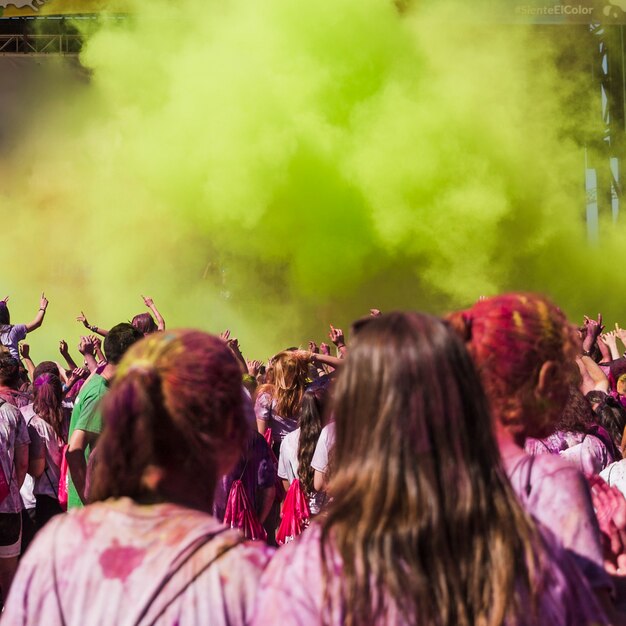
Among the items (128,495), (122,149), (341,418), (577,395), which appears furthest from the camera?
(122,149)

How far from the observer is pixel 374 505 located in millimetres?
1273

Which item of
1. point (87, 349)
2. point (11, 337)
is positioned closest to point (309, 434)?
point (87, 349)

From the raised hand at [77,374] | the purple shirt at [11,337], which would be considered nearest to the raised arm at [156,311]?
the raised hand at [77,374]

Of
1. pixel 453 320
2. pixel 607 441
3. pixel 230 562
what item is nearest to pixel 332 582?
pixel 230 562

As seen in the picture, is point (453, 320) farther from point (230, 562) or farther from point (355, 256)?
point (355, 256)

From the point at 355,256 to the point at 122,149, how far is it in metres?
3.71

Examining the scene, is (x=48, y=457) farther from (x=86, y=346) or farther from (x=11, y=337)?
(x=11, y=337)

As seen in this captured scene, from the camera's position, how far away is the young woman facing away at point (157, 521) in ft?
4.51

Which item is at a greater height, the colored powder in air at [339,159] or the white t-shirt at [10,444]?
the colored powder in air at [339,159]

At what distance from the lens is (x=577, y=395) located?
3.73 m

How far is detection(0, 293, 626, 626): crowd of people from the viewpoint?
4.14 ft

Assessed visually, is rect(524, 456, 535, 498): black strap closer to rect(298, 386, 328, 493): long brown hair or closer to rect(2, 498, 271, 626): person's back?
rect(2, 498, 271, 626): person's back

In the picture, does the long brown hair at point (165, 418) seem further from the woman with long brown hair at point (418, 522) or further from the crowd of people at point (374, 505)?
the woman with long brown hair at point (418, 522)

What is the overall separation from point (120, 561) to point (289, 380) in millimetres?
3482
